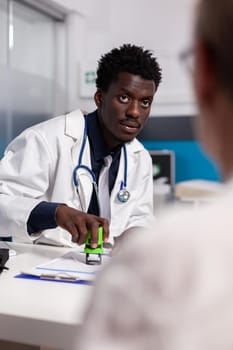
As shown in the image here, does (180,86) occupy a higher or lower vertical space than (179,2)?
lower

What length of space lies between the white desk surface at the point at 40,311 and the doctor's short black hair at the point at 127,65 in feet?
2.56

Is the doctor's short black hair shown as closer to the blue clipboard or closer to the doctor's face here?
the doctor's face

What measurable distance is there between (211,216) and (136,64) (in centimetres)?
121

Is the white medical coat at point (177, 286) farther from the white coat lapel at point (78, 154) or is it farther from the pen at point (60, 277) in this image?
the white coat lapel at point (78, 154)

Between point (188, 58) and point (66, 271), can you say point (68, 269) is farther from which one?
point (188, 58)

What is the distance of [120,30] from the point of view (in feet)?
9.37

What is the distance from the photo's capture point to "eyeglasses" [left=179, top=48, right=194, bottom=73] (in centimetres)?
33

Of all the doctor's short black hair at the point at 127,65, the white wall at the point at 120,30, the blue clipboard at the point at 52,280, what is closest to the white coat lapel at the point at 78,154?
the doctor's short black hair at the point at 127,65

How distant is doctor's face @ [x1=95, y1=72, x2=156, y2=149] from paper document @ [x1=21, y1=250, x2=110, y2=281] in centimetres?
47

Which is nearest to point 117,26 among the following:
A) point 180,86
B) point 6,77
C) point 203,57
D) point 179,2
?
point 179,2

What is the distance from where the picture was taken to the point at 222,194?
1.03 feet

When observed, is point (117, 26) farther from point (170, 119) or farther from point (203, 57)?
point (203, 57)

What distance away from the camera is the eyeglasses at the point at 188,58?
0.33 meters

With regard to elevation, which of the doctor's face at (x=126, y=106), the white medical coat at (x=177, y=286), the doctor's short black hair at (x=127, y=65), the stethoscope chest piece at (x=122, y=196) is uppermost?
the doctor's short black hair at (x=127, y=65)
